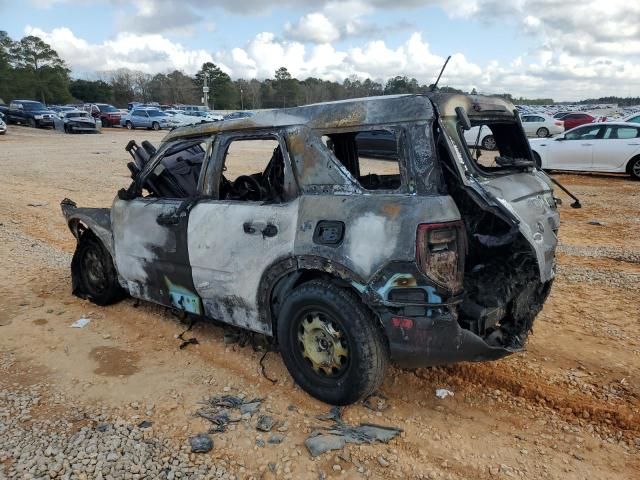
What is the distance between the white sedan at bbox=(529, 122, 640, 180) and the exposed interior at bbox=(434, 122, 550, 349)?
473 inches

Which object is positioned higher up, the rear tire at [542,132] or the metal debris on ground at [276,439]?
the rear tire at [542,132]

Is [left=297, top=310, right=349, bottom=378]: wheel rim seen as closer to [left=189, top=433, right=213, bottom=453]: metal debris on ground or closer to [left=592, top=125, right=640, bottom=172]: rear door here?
[left=189, top=433, right=213, bottom=453]: metal debris on ground

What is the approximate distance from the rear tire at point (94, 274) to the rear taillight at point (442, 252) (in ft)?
10.8

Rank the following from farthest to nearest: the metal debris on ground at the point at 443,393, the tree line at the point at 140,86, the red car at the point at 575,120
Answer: the tree line at the point at 140,86 < the red car at the point at 575,120 < the metal debris on ground at the point at 443,393

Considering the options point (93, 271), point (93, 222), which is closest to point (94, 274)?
point (93, 271)

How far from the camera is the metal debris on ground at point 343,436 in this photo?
2.97m

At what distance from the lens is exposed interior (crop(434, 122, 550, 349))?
10.3 ft

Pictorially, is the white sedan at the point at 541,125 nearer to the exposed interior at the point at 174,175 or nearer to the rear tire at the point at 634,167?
the rear tire at the point at 634,167

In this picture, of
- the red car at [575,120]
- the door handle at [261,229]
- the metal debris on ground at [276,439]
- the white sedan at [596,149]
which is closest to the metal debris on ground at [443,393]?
the metal debris on ground at [276,439]

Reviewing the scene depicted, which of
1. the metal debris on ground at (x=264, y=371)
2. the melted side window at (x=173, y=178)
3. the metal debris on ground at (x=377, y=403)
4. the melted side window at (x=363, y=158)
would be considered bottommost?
the metal debris on ground at (x=264, y=371)

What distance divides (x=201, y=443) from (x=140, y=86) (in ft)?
304

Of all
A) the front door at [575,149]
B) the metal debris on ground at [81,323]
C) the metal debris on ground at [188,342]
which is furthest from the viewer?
the front door at [575,149]

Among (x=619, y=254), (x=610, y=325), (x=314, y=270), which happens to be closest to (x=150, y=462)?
(x=314, y=270)

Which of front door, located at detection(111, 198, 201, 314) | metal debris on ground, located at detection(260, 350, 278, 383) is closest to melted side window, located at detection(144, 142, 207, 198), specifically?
front door, located at detection(111, 198, 201, 314)
